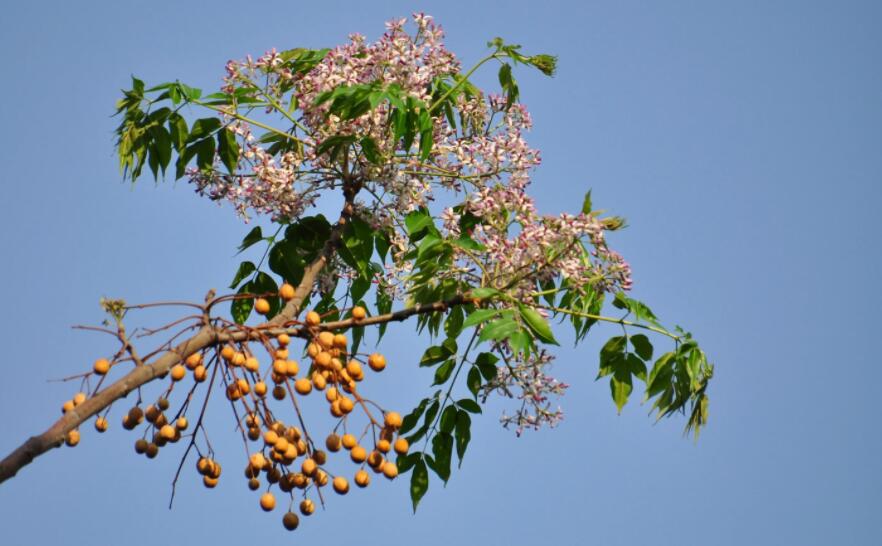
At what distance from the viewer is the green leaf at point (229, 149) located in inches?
217

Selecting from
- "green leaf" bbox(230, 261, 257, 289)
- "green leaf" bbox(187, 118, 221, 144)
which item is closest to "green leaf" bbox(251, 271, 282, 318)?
"green leaf" bbox(230, 261, 257, 289)

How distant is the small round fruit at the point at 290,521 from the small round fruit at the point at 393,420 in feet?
1.56

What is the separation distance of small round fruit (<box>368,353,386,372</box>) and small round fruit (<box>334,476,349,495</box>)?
16.6 inches

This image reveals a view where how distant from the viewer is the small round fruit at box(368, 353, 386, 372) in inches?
169

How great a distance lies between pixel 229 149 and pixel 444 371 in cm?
147

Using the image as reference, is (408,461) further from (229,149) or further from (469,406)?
(229,149)

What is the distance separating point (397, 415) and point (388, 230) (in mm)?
1618

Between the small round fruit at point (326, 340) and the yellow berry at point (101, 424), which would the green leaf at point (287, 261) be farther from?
the yellow berry at point (101, 424)

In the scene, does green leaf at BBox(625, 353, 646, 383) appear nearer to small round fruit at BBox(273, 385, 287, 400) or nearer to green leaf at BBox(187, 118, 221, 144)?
small round fruit at BBox(273, 385, 287, 400)

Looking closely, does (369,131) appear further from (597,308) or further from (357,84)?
(597,308)

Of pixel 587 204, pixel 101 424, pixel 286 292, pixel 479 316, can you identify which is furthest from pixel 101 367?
pixel 587 204

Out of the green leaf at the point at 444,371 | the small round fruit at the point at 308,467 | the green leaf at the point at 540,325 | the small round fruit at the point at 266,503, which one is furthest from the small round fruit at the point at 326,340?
the green leaf at the point at 444,371

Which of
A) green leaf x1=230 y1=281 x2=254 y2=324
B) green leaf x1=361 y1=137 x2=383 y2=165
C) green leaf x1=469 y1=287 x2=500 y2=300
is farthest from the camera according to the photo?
green leaf x1=230 y1=281 x2=254 y2=324

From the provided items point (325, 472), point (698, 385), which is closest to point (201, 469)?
point (325, 472)
